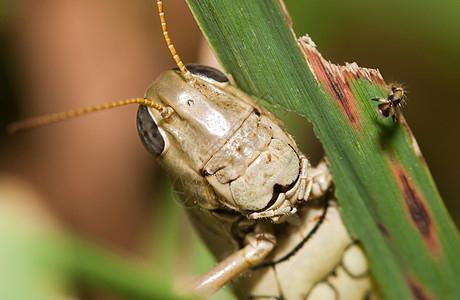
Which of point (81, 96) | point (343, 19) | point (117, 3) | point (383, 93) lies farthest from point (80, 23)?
point (383, 93)

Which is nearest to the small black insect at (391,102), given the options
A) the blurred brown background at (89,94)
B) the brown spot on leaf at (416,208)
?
the brown spot on leaf at (416,208)

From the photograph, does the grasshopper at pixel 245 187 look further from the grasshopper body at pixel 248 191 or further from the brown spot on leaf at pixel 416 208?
the brown spot on leaf at pixel 416 208

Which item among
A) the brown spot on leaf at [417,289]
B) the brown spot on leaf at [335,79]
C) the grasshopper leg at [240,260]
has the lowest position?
the brown spot on leaf at [417,289]

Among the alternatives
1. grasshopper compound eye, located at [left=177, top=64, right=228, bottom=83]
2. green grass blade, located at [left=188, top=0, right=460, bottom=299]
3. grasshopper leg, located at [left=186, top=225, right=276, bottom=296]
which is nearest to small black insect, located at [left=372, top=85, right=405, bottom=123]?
green grass blade, located at [left=188, top=0, right=460, bottom=299]

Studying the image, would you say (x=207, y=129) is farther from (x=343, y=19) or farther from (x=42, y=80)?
(x=42, y=80)

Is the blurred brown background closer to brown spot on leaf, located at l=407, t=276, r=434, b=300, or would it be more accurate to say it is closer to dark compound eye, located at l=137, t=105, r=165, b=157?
dark compound eye, located at l=137, t=105, r=165, b=157

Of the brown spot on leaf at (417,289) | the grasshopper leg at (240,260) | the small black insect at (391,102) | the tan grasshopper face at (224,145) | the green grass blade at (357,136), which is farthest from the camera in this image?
the grasshopper leg at (240,260)

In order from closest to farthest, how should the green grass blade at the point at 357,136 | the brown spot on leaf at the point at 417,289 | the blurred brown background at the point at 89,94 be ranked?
the green grass blade at the point at 357,136
the brown spot on leaf at the point at 417,289
the blurred brown background at the point at 89,94

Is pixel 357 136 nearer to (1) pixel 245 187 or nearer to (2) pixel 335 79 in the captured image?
(2) pixel 335 79
